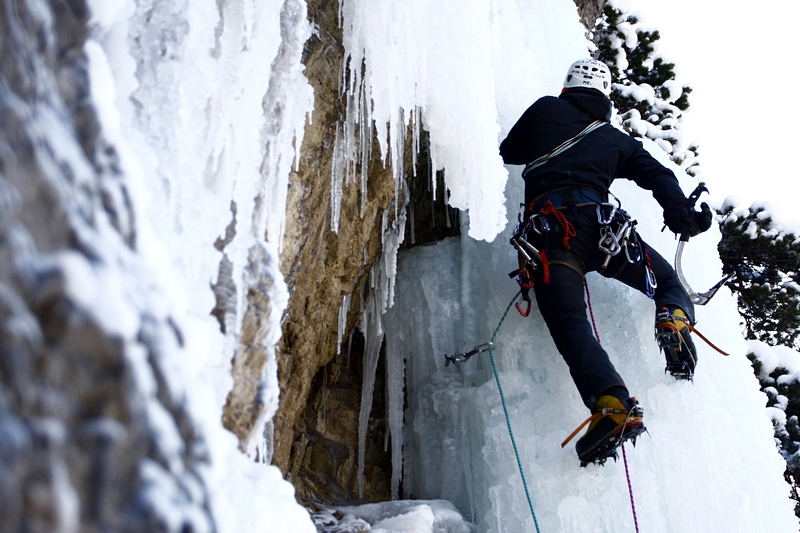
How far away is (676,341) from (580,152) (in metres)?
0.99

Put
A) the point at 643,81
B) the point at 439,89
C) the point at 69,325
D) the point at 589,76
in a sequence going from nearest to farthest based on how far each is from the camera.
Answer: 1. the point at 69,325
2. the point at 439,89
3. the point at 589,76
4. the point at 643,81

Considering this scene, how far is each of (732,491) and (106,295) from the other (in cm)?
271

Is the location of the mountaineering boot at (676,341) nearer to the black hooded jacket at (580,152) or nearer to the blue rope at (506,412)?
the black hooded jacket at (580,152)

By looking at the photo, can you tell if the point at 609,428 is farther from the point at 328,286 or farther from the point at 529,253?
the point at 328,286

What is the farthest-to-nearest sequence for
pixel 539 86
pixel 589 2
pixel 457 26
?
pixel 589 2, pixel 539 86, pixel 457 26

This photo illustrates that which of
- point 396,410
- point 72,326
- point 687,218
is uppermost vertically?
point 687,218

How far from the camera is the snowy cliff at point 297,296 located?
904 millimetres

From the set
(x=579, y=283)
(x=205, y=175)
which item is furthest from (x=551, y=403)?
(x=205, y=175)

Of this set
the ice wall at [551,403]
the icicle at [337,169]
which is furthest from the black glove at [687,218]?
the icicle at [337,169]

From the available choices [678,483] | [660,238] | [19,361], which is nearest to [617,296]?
[660,238]

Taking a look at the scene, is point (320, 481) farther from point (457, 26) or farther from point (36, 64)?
point (36, 64)

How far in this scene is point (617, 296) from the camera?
3396mm

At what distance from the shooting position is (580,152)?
3268 mm

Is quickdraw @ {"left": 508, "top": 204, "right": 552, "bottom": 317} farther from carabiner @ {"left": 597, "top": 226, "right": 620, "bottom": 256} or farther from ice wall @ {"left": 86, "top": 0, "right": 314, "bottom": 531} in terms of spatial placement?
ice wall @ {"left": 86, "top": 0, "right": 314, "bottom": 531}
